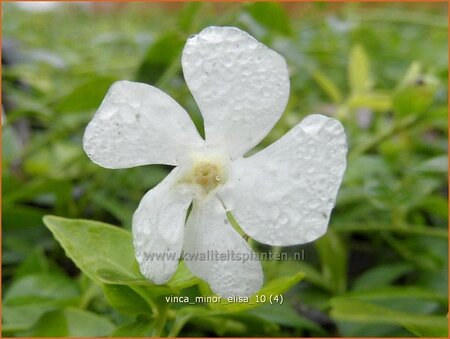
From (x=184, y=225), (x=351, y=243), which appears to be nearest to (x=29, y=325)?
(x=184, y=225)

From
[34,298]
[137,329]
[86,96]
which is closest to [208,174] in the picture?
[137,329]

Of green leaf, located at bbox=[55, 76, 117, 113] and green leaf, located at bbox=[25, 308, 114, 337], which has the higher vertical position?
green leaf, located at bbox=[55, 76, 117, 113]

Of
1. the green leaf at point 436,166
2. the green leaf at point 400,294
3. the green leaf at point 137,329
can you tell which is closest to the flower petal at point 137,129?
the green leaf at point 137,329

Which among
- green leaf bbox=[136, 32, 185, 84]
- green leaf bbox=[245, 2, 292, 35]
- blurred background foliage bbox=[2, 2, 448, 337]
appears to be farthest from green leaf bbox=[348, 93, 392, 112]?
green leaf bbox=[136, 32, 185, 84]

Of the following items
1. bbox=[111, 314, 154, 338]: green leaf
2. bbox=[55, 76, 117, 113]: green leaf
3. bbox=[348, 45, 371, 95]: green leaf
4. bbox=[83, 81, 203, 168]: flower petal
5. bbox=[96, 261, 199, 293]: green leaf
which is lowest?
bbox=[348, 45, 371, 95]: green leaf

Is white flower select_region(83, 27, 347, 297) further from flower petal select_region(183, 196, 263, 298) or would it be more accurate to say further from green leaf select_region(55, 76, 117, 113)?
green leaf select_region(55, 76, 117, 113)

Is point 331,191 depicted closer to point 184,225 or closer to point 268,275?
point 184,225

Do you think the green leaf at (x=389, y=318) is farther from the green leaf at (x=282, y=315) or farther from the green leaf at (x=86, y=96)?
the green leaf at (x=86, y=96)
